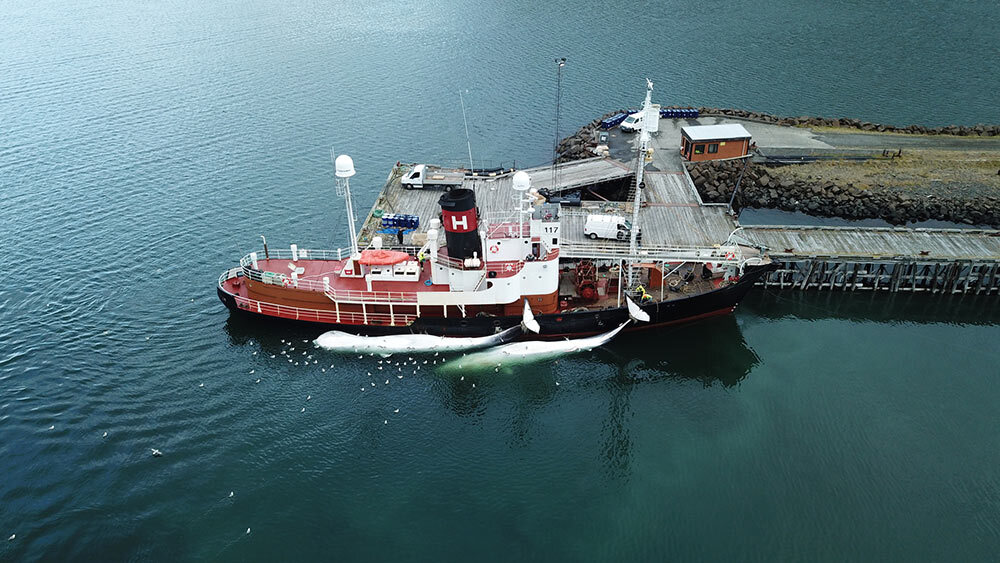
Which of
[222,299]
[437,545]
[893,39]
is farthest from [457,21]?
[437,545]

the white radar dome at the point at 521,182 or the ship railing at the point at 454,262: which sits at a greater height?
the white radar dome at the point at 521,182

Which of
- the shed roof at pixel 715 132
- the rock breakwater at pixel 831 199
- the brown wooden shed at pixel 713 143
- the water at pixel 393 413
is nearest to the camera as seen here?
the water at pixel 393 413

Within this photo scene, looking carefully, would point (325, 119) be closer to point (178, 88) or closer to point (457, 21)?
point (178, 88)

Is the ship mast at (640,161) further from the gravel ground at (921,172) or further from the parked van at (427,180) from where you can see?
the gravel ground at (921,172)

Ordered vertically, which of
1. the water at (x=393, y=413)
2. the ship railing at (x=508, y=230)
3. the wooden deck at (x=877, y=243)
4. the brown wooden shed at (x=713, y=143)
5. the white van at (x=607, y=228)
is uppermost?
the brown wooden shed at (x=713, y=143)

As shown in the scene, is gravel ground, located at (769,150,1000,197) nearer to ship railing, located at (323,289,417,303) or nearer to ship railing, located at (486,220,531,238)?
ship railing, located at (486,220,531,238)

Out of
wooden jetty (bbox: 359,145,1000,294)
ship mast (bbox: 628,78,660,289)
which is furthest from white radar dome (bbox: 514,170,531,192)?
ship mast (bbox: 628,78,660,289)

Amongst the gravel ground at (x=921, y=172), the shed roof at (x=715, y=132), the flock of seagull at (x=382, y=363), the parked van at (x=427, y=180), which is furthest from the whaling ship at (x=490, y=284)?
the gravel ground at (x=921, y=172)

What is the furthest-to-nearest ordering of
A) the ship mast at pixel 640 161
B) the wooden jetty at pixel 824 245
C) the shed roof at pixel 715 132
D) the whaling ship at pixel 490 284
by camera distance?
1. the shed roof at pixel 715 132
2. the wooden jetty at pixel 824 245
3. the whaling ship at pixel 490 284
4. the ship mast at pixel 640 161

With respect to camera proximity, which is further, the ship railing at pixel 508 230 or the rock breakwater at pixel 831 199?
the rock breakwater at pixel 831 199
